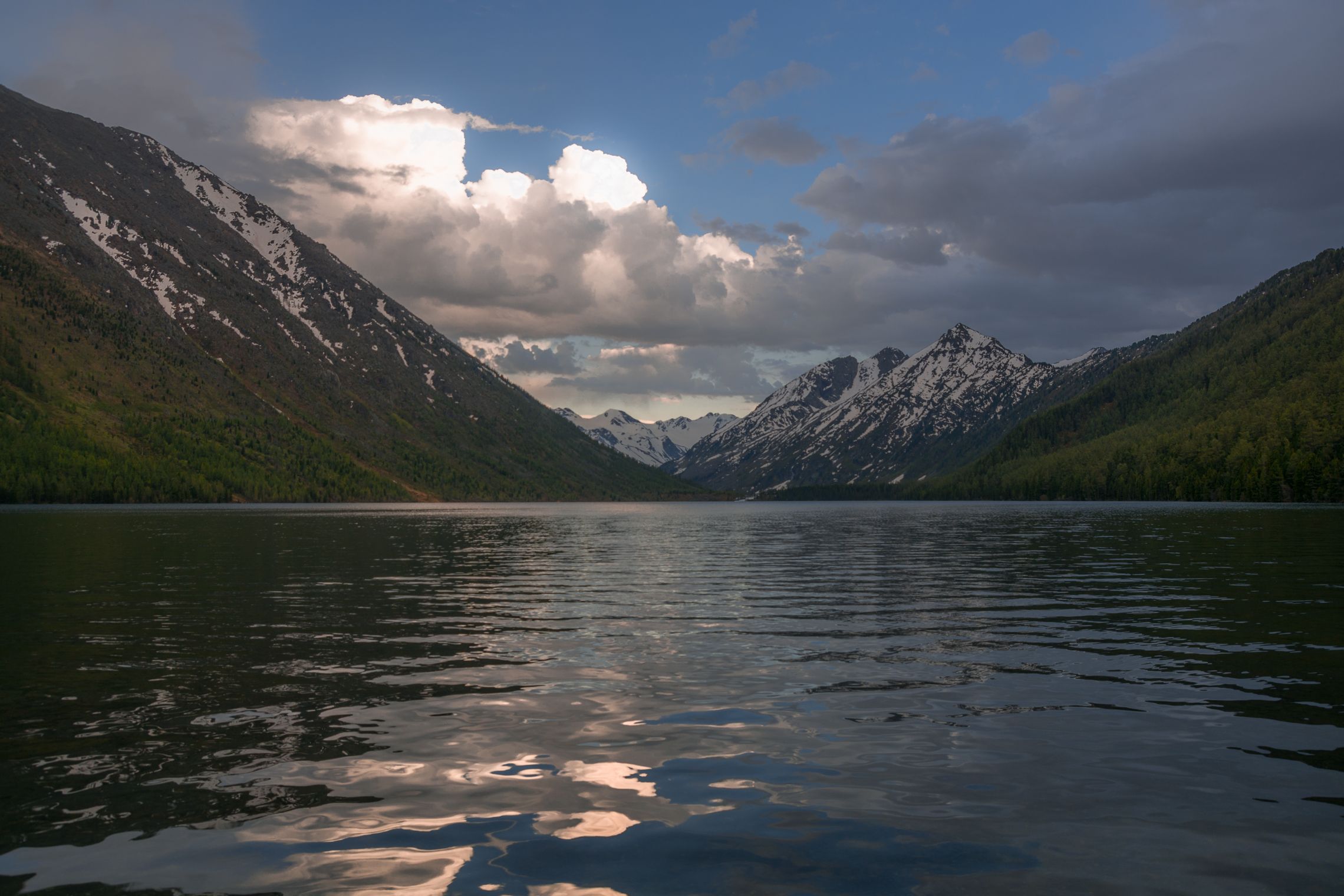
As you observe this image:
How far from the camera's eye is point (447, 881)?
1057 cm

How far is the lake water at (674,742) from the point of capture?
11070mm

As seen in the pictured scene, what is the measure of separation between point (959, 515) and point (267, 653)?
166 m

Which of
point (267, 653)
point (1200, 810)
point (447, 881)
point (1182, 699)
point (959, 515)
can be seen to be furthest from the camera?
point (959, 515)

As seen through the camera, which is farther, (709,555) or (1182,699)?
(709,555)

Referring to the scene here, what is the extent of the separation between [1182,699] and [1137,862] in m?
10.6

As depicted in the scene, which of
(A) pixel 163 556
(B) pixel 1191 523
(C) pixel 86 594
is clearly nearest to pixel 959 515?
(B) pixel 1191 523

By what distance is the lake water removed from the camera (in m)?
11.1

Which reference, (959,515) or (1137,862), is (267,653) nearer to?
(1137,862)

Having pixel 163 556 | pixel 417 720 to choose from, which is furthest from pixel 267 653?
pixel 163 556

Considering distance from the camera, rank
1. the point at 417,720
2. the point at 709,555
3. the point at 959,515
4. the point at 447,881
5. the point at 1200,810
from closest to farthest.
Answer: the point at 447,881, the point at 1200,810, the point at 417,720, the point at 709,555, the point at 959,515

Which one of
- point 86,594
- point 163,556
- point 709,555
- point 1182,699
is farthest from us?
point 709,555

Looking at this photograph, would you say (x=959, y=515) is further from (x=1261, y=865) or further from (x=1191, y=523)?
(x=1261, y=865)

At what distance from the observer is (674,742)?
16.9m

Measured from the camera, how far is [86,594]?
41.4 m
